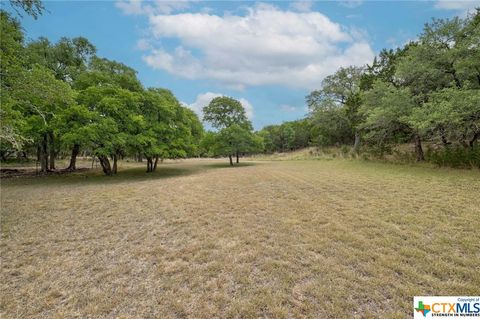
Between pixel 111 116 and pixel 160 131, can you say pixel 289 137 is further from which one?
pixel 111 116

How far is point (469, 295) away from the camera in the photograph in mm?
2611

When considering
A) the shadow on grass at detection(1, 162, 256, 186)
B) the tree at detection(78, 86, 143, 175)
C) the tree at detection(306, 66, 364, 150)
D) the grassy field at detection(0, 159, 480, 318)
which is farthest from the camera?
the tree at detection(306, 66, 364, 150)

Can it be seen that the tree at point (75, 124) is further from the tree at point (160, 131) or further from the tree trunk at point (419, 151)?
the tree trunk at point (419, 151)

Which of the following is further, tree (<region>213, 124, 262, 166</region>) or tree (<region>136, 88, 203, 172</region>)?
tree (<region>213, 124, 262, 166</region>)

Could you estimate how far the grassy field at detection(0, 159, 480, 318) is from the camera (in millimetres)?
2650

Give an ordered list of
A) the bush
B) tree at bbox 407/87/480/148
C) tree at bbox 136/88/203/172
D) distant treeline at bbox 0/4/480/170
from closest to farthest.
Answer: distant treeline at bbox 0/4/480/170 → tree at bbox 407/87/480/148 → the bush → tree at bbox 136/88/203/172

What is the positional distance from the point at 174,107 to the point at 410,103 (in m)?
15.5

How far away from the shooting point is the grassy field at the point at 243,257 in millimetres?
2650

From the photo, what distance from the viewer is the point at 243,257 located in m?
3.68
